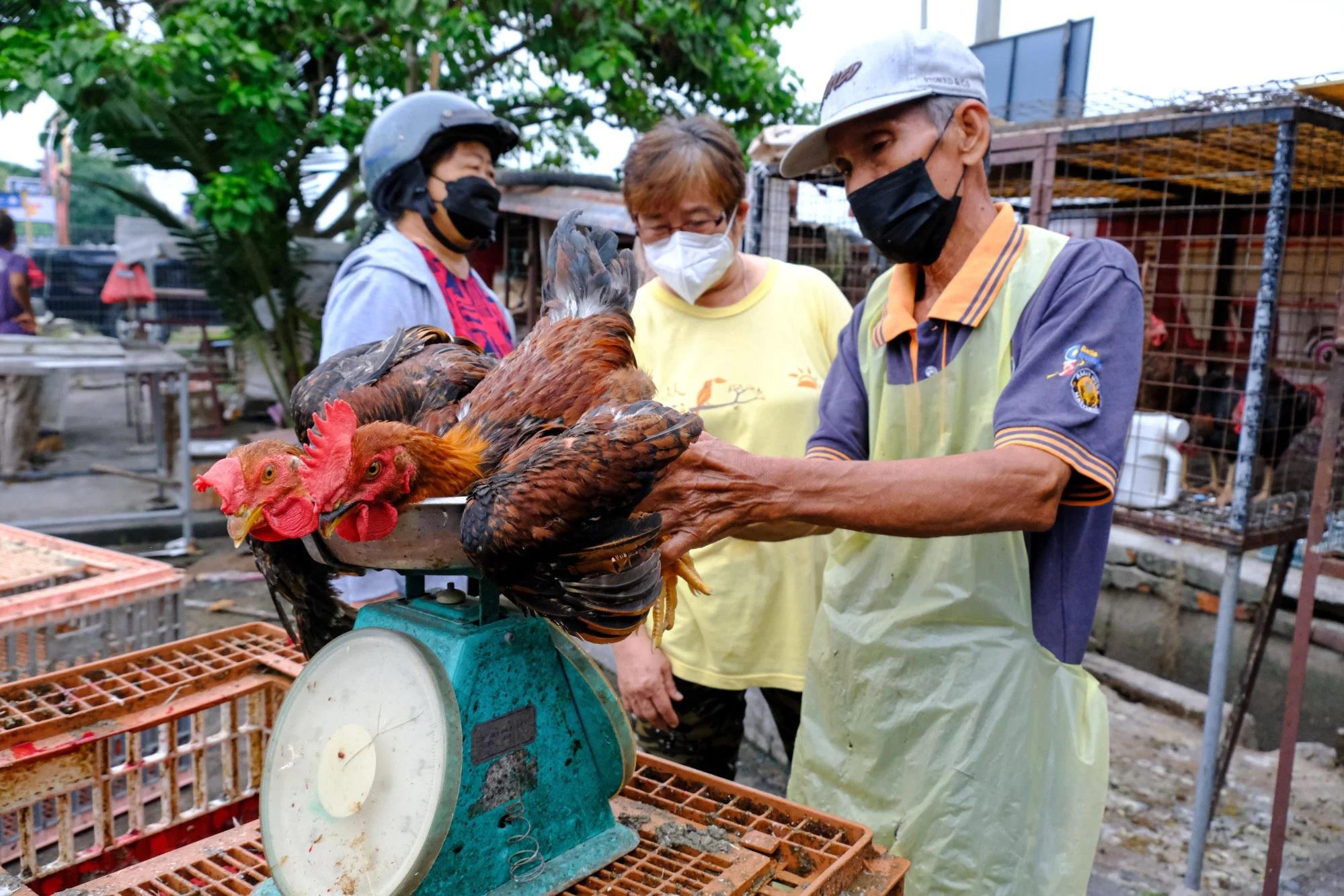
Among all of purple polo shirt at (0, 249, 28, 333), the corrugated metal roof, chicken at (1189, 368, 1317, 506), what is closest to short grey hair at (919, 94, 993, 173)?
chicken at (1189, 368, 1317, 506)

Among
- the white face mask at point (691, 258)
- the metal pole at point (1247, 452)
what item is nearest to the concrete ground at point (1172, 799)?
the metal pole at point (1247, 452)

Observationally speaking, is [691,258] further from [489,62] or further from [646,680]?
[489,62]

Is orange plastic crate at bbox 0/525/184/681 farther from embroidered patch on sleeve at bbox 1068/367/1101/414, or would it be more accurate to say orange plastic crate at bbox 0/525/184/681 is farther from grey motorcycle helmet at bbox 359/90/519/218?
embroidered patch on sleeve at bbox 1068/367/1101/414

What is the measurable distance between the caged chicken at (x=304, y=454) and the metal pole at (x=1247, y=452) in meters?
2.79

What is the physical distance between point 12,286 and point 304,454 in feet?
32.2

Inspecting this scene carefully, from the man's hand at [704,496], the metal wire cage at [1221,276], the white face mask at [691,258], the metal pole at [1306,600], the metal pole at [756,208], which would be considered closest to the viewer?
the man's hand at [704,496]

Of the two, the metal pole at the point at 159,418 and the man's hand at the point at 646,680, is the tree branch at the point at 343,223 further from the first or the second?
the man's hand at the point at 646,680

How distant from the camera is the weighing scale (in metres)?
1.21

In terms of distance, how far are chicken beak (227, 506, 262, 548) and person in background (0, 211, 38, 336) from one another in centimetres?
977

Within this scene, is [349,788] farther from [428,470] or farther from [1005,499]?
[1005,499]

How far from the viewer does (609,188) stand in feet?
29.7

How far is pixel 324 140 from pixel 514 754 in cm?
916

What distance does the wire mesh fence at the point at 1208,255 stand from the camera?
10.8 ft

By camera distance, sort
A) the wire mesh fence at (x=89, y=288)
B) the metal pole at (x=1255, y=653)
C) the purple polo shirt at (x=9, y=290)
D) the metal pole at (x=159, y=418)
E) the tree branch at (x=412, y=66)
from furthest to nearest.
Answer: the wire mesh fence at (x=89, y=288) → the purple polo shirt at (x=9, y=290) → the tree branch at (x=412, y=66) → the metal pole at (x=159, y=418) → the metal pole at (x=1255, y=653)
